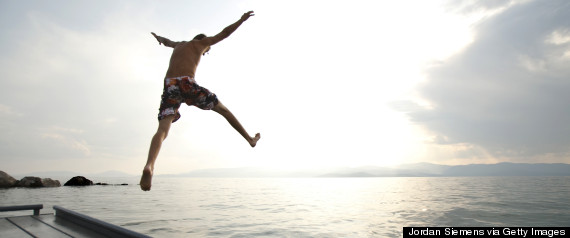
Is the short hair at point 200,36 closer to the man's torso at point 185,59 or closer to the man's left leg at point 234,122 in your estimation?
the man's torso at point 185,59

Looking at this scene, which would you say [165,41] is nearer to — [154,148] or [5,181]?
[154,148]

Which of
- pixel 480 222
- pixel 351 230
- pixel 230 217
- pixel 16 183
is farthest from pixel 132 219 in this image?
pixel 16 183

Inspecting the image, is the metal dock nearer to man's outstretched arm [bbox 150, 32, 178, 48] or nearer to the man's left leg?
the man's left leg

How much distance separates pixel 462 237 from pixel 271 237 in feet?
21.1

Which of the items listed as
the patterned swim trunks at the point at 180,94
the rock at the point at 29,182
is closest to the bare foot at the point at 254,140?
the patterned swim trunks at the point at 180,94

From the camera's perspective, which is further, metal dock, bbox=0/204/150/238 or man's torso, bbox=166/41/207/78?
metal dock, bbox=0/204/150/238

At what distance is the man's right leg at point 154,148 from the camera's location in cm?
312

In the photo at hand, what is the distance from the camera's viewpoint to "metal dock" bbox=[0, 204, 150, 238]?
463 centimetres

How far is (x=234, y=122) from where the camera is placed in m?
3.98

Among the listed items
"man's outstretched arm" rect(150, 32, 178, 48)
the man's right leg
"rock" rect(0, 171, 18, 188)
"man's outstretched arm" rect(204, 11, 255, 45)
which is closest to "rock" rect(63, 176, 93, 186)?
"rock" rect(0, 171, 18, 188)

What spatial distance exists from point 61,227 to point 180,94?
154 inches

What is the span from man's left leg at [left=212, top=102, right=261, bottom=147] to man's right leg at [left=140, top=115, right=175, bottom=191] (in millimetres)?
525

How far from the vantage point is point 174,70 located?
3.58 m

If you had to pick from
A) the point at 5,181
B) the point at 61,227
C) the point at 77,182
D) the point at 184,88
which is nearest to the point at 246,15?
the point at 184,88
